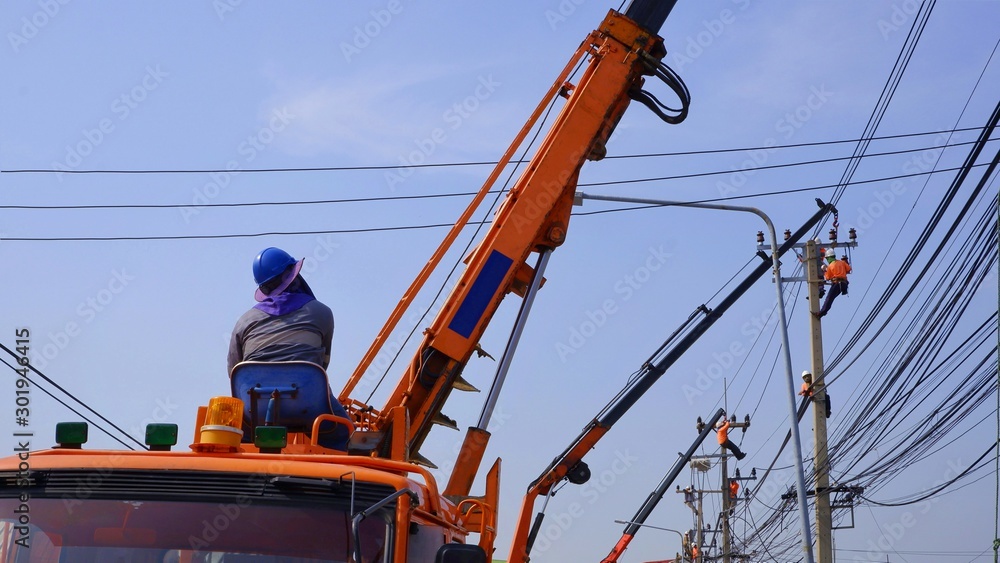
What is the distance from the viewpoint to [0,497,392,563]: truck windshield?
419 cm

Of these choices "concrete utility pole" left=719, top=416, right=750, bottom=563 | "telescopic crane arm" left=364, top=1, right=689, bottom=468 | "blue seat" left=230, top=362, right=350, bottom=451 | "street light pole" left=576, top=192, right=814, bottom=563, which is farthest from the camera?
"concrete utility pole" left=719, top=416, right=750, bottom=563

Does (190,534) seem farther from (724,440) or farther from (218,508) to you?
(724,440)

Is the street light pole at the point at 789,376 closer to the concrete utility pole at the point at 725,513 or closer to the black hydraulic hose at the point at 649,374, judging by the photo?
the black hydraulic hose at the point at 649,374

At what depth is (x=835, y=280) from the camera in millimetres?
21219

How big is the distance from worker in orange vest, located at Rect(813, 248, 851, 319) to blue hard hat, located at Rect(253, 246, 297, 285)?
54.6 ft

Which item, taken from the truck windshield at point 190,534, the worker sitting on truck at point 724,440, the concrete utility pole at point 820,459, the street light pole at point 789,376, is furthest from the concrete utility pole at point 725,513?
the truck windshield at point 190,534

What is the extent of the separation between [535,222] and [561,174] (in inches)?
19.1

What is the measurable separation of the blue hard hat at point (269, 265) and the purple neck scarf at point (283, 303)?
13 cm

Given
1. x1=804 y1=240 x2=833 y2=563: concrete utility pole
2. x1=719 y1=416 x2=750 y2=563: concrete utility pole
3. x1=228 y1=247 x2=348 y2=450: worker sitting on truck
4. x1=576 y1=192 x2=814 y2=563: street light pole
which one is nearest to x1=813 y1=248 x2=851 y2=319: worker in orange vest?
x1=804 y1=240 x2=833 y2=563: concrete utility pole

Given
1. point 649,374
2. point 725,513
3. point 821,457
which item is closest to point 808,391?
point 821,457

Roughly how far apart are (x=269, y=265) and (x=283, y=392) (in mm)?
1056

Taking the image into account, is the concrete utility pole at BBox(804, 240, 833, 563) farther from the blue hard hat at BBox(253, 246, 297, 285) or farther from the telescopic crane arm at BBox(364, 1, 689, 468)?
the blue hard hat at BBox(253, 246, 297, 285)

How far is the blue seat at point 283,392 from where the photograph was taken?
5867 mm

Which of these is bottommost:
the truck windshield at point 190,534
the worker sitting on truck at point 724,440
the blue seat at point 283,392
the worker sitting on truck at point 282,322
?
the truck windshield at point 190,534
